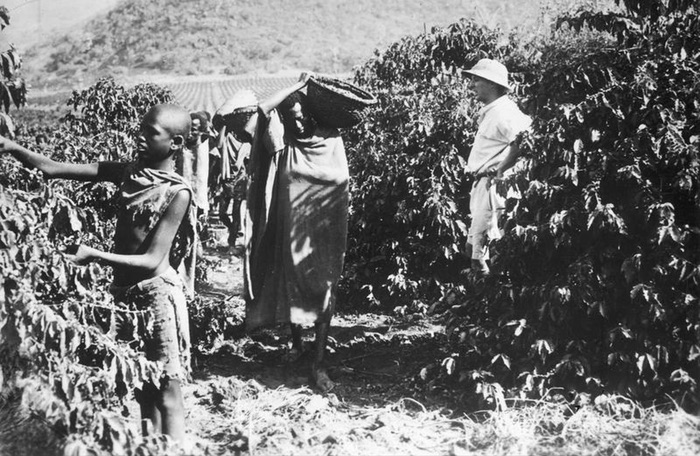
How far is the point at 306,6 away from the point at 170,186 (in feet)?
155

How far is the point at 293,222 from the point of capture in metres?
4.21

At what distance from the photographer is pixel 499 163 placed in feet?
14.4

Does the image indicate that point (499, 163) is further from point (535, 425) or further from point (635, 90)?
point (535, 425)

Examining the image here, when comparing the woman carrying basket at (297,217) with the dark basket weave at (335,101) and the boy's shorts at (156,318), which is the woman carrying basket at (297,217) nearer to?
the dark basket weave at (335,101)

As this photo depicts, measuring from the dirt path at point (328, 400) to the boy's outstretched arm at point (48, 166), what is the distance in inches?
58.8

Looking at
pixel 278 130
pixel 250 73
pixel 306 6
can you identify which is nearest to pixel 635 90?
pixel 278 130

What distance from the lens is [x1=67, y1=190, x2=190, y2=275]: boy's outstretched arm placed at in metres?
A: 2.62

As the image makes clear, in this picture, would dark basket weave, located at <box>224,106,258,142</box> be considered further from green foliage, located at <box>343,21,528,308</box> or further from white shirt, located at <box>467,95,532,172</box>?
green foliage, located at <box>343,21,528,308</box>

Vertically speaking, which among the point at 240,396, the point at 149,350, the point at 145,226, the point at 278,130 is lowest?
the point at 240,396

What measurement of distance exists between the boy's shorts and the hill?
31.1m

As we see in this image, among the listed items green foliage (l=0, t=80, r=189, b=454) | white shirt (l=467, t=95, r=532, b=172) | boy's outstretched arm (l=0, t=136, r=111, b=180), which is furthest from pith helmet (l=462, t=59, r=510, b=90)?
green foliage (l=0, t=80, r=189, b=454)

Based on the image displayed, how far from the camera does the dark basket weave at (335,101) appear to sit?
13.7 feet

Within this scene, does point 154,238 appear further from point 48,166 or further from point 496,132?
point 496,132

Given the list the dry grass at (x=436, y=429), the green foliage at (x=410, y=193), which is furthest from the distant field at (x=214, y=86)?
the dry grass at (x=436, y=429)
